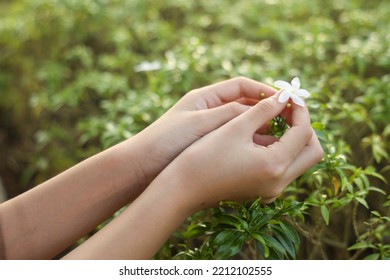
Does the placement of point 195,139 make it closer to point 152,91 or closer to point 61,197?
point 61,197

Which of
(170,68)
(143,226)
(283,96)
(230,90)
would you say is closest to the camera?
(143,226)

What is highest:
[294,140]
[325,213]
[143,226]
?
[294,140]

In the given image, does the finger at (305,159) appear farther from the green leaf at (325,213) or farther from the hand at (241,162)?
the green leaf at (325,213)

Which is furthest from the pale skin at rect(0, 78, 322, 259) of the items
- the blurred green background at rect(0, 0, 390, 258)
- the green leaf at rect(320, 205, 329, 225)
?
the blurred green background at rect(0, 0, 390, 258)

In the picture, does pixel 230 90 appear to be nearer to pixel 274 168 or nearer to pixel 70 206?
pixel 274 168

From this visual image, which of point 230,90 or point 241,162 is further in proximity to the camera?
point 230,90

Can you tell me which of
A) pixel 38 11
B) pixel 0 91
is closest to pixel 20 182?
pixel 0 91

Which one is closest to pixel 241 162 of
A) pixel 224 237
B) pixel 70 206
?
pixel 224 237

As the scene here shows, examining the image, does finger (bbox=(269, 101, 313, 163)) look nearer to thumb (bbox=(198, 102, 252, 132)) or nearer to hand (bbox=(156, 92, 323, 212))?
hand (bbox=(156, 92, 323, 212))

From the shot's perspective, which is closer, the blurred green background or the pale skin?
the pale skin
